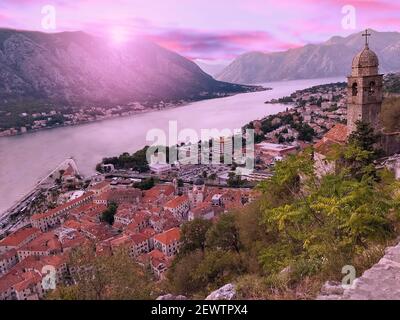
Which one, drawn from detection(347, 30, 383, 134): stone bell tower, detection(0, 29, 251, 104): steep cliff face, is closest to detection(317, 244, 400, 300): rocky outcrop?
detection(347, 30, 383, 134): stone bell tower

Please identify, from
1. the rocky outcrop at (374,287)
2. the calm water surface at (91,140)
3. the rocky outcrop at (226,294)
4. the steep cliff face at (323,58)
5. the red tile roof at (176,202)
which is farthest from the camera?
the calm water surface at (91,140)

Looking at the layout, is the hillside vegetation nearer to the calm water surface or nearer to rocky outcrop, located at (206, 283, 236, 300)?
rocky outcrop, located at (206, 283, 236, 300)

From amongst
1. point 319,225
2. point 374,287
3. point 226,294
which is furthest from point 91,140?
point 374,287

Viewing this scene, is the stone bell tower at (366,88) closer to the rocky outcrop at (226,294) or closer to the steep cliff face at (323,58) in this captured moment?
the steep cliff face at (323,58)

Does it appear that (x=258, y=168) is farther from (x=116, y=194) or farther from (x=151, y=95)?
(x=151, y=95)

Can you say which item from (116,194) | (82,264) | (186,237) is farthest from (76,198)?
(82,264)

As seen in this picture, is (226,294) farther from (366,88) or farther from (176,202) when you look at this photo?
(176,202)

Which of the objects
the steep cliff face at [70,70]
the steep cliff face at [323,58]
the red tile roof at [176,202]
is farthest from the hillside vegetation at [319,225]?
the steep cliff face at [70,70]
